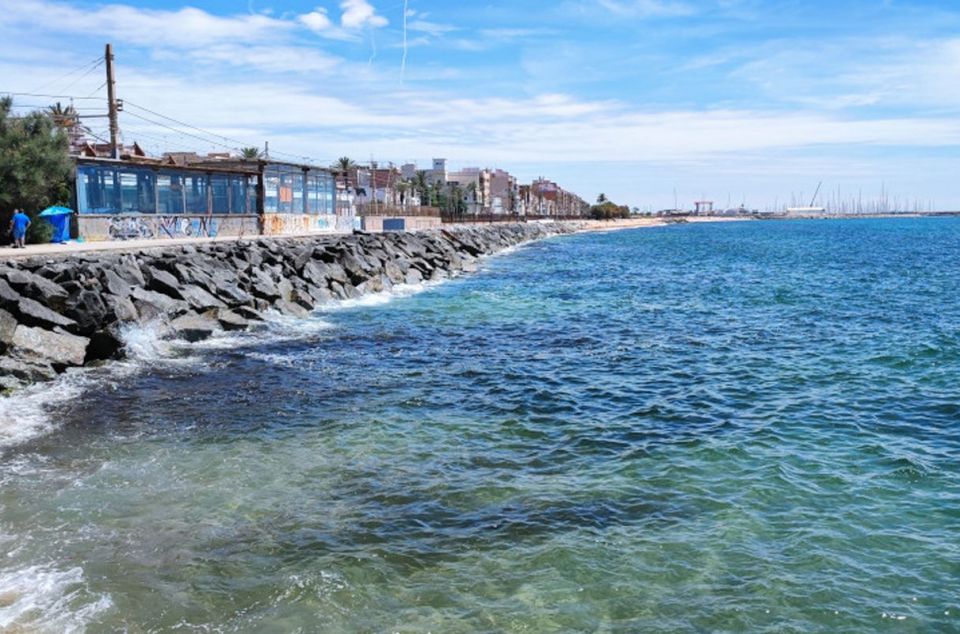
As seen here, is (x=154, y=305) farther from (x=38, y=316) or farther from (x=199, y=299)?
(x=38, y=316)

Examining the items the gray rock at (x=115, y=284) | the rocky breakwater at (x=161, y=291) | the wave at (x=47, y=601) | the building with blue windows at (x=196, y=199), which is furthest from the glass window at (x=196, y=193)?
the wave at (x=47, y=601)

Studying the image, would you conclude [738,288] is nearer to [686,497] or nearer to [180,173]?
[180,173]

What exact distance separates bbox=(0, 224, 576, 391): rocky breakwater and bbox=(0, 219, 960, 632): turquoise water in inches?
42.8

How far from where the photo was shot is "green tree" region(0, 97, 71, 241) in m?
24.5

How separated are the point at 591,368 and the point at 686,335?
18.5 feet

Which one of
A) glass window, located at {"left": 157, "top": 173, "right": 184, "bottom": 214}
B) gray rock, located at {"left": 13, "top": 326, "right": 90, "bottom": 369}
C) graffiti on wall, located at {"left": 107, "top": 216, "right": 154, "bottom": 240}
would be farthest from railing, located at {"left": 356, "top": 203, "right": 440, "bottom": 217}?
gray rock, located at {"left": 13, "top": 326, "right": 90, "bottom": 369}

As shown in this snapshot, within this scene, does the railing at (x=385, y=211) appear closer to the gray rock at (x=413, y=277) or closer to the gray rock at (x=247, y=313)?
the gray rock at (x=413, y=277)

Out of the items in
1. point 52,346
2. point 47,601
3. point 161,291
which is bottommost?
point 47,601

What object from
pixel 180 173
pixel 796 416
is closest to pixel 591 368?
pixel 796 416

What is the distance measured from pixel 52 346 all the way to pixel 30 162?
13.8m

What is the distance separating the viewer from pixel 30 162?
81.8 feet

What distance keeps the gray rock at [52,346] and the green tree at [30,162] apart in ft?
41.5

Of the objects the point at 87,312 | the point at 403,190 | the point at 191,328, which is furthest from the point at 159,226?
the point at 403,190

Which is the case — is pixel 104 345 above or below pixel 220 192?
below
